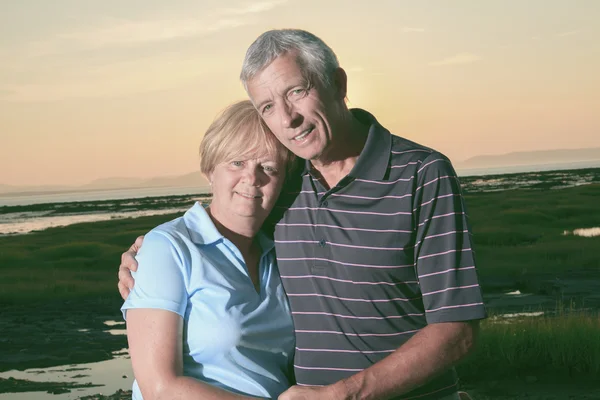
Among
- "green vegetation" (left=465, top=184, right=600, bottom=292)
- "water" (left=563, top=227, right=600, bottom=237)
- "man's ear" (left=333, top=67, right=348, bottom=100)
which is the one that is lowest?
"water" (left=563, top=227, right=600, bottom=237)

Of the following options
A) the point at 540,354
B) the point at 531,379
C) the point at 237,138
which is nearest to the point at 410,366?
the point at 237,138

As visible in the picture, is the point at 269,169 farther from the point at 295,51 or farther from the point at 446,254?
the point at 446,254

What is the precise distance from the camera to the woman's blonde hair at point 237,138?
3.55 metres

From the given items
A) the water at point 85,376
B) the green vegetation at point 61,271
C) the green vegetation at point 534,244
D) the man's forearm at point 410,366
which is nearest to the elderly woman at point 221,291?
the man's forearm at point 410,366

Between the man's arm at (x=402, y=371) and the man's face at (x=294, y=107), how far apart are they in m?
0.96

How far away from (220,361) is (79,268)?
74.0ft

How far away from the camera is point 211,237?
11.5 ft

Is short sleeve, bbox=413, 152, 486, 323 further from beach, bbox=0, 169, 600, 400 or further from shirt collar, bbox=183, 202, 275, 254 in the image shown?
beach, bbox=0, 169, 600, 400

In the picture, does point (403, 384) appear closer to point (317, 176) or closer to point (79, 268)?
point (317, 176)

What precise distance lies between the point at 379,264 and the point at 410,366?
450mm

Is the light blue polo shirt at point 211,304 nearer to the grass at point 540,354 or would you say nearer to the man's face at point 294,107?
the man's face at point 294,107

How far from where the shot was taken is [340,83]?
3.80 metres

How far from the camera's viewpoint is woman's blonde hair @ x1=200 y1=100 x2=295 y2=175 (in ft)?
11.7

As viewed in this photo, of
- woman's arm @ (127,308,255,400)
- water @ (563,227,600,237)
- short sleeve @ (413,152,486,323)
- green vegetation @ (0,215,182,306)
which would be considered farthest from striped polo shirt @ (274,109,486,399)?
water @ (563,227,600,237)
